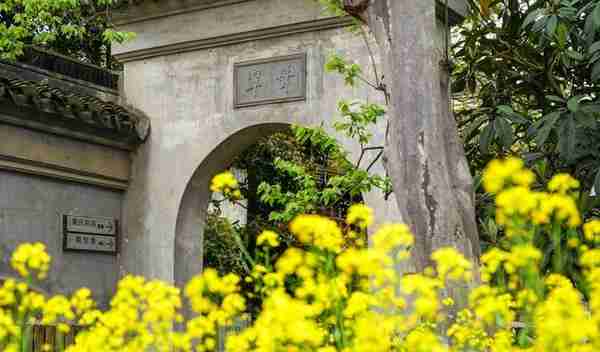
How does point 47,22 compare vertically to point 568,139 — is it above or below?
above

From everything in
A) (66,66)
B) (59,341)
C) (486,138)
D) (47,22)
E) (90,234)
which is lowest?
(59,341)

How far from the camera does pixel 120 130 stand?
343 inches

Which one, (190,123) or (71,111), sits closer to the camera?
(71,111)

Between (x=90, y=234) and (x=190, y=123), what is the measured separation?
4.27ft

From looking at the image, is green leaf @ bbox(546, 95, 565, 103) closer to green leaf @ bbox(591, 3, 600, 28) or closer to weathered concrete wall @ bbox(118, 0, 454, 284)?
green leaf @ bbox(591, 3, 600, 28)

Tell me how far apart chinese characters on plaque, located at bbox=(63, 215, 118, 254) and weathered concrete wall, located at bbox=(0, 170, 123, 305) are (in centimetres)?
5

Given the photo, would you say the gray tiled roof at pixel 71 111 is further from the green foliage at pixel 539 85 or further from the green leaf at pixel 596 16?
the green leaf at pixel 596 16

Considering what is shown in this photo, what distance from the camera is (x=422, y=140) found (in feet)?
15.9

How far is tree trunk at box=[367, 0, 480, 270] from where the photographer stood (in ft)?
15.7

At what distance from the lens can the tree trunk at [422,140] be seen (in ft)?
15.7

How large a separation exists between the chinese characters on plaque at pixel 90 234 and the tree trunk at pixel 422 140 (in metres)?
4.06

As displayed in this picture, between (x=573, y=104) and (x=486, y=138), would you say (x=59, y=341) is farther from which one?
(x=486, y=138)

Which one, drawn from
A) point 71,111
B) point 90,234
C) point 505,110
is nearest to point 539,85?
point 505,110

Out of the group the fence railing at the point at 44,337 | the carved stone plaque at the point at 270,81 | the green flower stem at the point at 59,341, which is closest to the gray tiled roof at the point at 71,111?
the carved stone plaque at the point at 270,81
